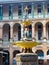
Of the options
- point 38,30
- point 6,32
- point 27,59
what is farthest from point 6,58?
point 27,59

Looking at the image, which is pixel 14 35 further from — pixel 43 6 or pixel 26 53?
pixel 26 53

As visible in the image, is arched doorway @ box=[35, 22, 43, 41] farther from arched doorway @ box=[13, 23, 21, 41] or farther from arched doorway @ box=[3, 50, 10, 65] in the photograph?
arched doorway @ box=[3, 50, 10, 65]

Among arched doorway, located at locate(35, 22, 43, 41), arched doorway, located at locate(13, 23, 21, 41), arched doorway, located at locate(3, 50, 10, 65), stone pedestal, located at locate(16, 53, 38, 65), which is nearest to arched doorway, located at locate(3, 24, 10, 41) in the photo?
arched doorway, located at locate(13, 23, 21, 41)

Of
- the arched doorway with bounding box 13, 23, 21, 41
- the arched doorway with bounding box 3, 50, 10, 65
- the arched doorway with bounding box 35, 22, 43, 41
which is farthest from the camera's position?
the arched doorway with bounding box 13, 23, 21, 41

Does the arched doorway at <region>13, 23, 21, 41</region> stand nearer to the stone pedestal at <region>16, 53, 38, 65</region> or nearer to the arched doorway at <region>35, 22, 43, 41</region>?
the arched doorway at <region>35, 22, 43, 41</region>

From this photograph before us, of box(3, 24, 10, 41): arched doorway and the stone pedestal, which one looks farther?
box(3, 24, 10, 41): arched doorway

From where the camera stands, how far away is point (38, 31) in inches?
1893

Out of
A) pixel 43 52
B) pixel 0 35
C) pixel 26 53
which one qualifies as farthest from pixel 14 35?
pixel 26 53

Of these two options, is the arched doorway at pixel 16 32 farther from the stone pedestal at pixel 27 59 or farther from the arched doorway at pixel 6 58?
the stone pedestal at pixel 27 59

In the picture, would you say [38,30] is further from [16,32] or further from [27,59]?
[27,59]

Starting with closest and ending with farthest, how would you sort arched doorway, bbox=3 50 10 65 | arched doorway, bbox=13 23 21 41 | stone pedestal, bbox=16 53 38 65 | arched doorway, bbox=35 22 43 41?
stone pedestal, bbox=16 53 38 65
arched doorway, bbox=35 22 43 41
arched doorway, bbox=3 50 10 65
arched doorway, bbox=13 23 21 41

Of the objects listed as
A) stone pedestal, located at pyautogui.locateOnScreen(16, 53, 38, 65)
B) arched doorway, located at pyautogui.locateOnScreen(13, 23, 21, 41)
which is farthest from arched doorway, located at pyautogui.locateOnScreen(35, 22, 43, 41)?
stone pedestal, located at pyautogui.locateOnScreen(16, 53, 38, 65)

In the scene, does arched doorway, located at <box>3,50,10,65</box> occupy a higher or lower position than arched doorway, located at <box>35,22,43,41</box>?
lower

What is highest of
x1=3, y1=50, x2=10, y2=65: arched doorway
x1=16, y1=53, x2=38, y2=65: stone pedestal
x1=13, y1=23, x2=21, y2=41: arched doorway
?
x1=13, y1=23, x2=21, y2=41: arched doorway
